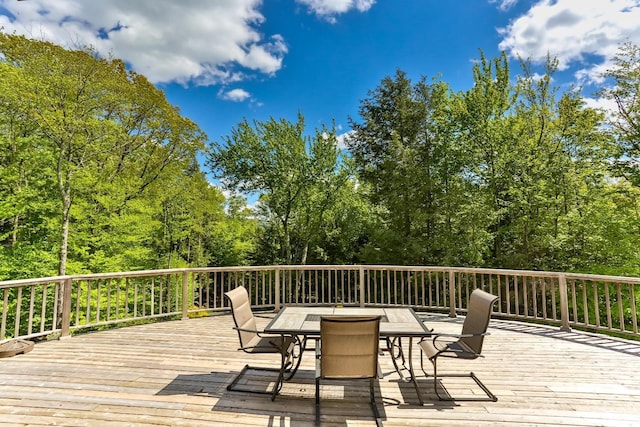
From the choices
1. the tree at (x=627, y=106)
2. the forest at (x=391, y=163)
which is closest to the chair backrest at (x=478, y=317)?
the forest at (x=391, y=163)

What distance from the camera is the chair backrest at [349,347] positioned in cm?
245

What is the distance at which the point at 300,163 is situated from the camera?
14766mm

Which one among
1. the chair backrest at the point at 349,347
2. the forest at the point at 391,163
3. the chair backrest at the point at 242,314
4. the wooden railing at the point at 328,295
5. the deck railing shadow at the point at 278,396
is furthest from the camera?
the forest at the point at 391,163

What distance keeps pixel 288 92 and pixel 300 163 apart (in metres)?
3.18

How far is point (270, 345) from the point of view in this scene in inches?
121

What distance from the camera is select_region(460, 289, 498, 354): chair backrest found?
9.50 ft

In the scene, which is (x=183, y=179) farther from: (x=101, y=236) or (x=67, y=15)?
(x=67, y=15)

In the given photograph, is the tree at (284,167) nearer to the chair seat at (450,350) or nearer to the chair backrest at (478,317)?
the chair backrest at (478,317)

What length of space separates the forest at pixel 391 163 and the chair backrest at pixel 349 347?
8957 mm

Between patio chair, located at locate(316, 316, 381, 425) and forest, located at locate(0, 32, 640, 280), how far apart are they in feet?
29.4

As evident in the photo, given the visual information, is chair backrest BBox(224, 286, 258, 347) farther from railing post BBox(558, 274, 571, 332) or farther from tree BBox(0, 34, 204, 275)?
tree BBox(0, 34, 204, 275)

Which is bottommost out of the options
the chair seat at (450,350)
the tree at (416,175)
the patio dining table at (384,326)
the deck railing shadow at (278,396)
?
the deck railing shadow at (278,396)

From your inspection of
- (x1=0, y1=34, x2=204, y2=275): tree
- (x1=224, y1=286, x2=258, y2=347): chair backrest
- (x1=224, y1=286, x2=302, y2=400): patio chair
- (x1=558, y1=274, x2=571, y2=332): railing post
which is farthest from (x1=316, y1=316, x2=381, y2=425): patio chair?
(x1=0, y1=34, x2=204, y2=275): tree

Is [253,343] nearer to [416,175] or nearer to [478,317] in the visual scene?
[478,317]
